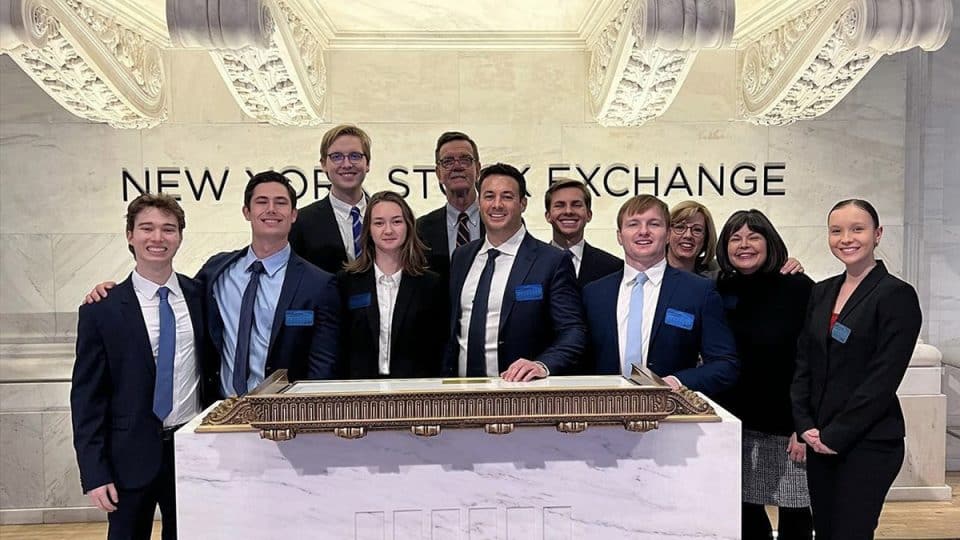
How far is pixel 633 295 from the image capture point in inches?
109

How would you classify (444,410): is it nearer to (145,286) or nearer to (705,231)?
(145,286)

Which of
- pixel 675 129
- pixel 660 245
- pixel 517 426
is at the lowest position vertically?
pixel 517 426

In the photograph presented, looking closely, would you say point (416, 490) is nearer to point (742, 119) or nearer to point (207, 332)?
point (207, 332)

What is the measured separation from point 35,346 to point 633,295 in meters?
3.86

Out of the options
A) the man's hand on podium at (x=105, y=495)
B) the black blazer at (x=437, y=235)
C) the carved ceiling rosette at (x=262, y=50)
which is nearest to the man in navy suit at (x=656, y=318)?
the black blazer at (x=437, y=235)

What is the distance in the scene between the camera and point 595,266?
3328 mm

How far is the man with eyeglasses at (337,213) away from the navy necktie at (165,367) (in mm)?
867

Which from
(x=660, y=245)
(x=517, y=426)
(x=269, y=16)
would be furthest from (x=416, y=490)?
(x=269, y=16)

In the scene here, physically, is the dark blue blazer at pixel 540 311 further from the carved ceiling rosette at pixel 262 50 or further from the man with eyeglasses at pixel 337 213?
the carved ceiling rosette at pixel 262 50

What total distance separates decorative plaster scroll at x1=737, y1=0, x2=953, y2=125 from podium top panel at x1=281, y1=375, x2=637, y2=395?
2582 mm

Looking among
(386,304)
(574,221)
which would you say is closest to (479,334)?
(386,304)

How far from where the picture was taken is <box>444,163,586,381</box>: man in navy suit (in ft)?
9.12

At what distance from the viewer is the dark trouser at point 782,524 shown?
3.16 meters

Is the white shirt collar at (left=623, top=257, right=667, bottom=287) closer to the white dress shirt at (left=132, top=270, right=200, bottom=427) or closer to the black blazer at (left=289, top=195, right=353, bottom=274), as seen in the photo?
the black blazer at (left=289, top=195, right=353, bottom=274)
